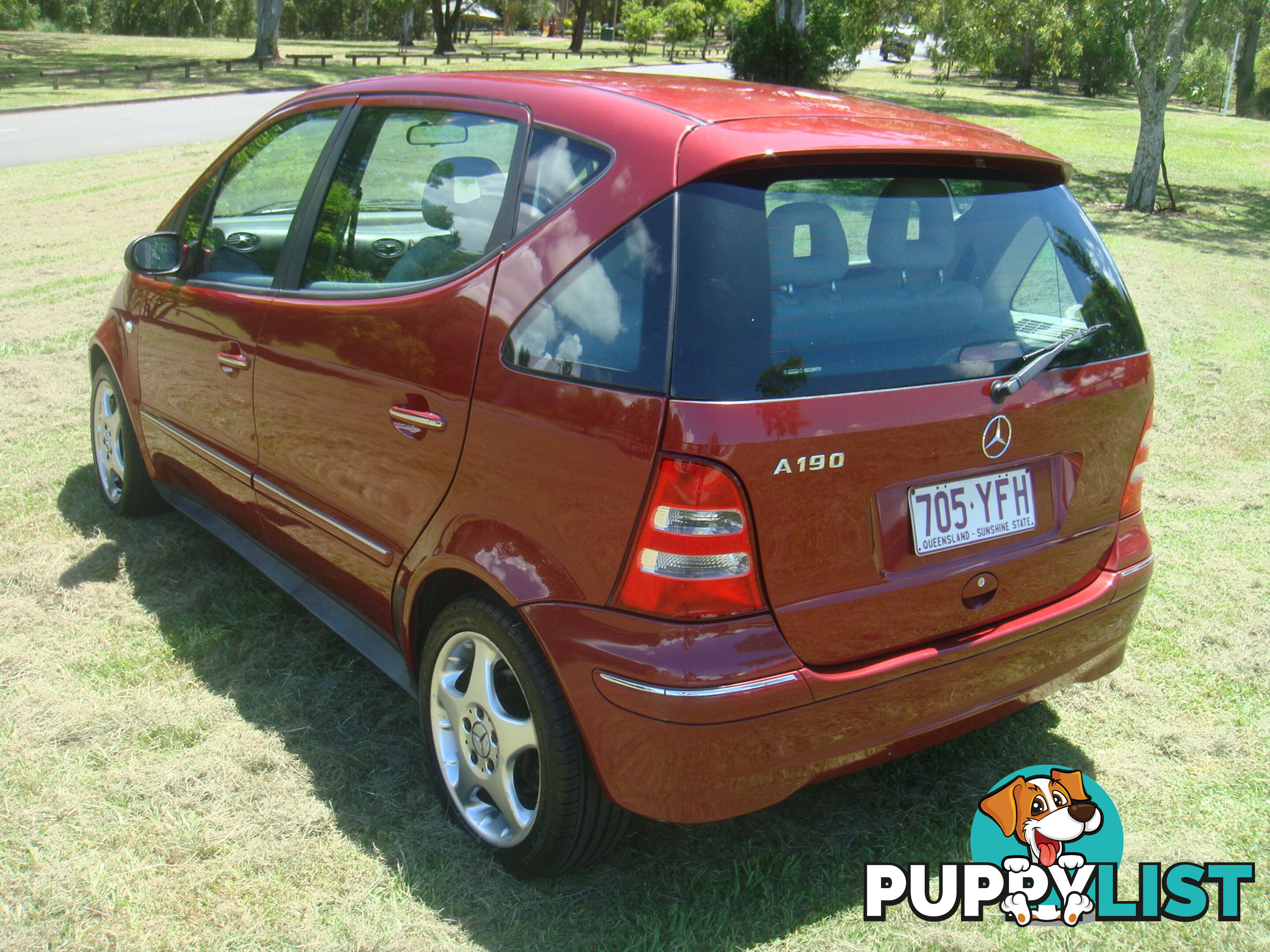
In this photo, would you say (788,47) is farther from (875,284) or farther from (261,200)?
(875,284)

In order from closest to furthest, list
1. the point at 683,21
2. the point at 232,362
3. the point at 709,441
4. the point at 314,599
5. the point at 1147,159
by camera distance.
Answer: the point at 709,441, the point at 314,599, the point at 232,362, the point at 1147,159, the point at 683,21

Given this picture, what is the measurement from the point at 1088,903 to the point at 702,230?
1.96 m


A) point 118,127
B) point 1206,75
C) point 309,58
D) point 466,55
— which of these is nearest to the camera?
point 118,127

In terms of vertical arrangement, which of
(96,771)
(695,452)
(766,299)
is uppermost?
(766,299)

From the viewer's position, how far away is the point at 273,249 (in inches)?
147

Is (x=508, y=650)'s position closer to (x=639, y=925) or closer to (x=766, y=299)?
(x=639, y=925)

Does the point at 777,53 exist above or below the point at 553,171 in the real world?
above

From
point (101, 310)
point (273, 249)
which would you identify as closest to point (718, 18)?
point (101, 310)

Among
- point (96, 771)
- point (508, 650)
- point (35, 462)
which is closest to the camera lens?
point (508, 650)

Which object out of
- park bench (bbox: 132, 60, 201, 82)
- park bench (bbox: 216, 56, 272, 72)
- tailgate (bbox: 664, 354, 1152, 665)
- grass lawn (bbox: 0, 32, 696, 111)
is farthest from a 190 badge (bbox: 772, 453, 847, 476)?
park bench (bbox: 216, 56, 272, 72)

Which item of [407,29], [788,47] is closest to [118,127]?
[788,47]

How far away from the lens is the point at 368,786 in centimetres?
316

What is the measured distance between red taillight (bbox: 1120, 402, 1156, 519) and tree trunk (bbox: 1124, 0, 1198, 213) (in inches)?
507

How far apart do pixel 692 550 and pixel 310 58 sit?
43381 mm
